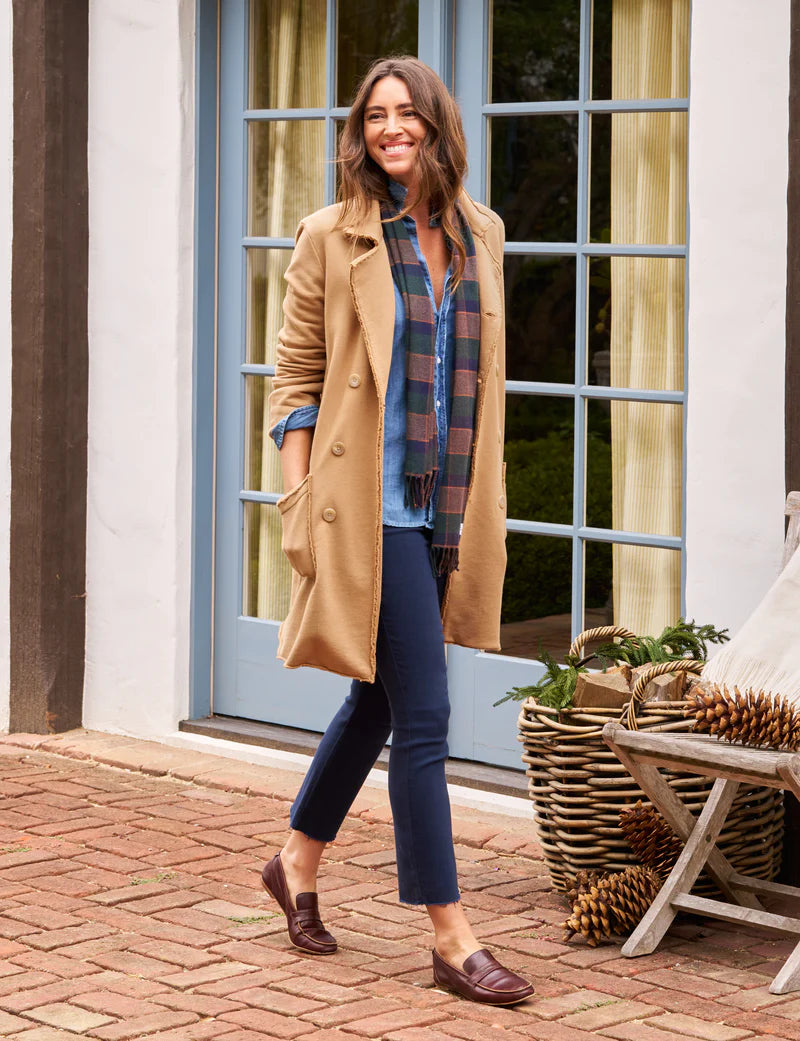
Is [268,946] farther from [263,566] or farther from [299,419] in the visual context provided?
[263,566]

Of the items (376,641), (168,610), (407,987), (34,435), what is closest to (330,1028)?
(407,987)

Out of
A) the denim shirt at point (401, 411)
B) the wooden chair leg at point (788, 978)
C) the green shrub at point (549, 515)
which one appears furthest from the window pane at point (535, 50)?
the wooden chair leg at point (788, 978)

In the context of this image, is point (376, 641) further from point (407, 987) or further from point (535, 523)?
point (535, 523)

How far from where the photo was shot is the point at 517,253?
564 cm

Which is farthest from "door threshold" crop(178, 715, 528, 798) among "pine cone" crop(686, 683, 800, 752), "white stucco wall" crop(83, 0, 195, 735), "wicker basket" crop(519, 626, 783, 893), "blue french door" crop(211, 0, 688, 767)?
"pine cone" crop(686, 683, 800, 752)

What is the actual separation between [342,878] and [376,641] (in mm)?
1164

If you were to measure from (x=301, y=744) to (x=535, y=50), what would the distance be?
2.43 metres

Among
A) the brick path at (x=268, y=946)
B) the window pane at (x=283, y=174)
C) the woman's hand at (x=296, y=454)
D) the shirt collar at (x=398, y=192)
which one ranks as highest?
the window pane at (x=283, y=174)

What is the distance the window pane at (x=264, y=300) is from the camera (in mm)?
6375

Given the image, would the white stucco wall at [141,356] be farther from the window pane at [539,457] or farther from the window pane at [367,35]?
the window pane at [539,457]

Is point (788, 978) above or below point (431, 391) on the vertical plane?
below

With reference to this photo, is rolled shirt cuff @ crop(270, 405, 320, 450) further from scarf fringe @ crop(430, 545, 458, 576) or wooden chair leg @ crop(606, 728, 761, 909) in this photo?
wooden chair leg @ crop(606, 728, 761, 909)

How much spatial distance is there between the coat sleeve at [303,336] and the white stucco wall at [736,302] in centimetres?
136

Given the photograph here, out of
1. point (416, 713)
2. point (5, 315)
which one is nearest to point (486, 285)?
point (416, 713)
